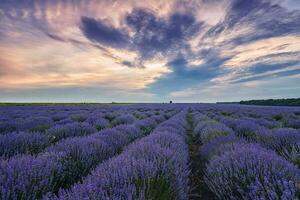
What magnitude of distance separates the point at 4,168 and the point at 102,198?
49.5 inches

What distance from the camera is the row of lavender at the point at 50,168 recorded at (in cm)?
195

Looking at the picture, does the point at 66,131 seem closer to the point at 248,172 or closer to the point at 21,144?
the point at 21,144

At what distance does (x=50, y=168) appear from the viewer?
2441 mm

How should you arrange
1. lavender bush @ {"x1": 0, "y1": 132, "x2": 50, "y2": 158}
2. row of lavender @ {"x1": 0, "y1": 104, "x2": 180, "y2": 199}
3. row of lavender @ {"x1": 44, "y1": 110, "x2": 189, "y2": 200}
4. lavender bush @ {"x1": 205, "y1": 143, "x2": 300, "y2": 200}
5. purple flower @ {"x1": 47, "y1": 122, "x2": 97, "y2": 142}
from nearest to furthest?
row of lavender @ {"x1": 44, "y1": 110, "x2": 189, "y2": 200}
row of lavender @ {"x1": 0, "y1": 104, "x2": 180, "y2": 199}
lavender bush @ {"x1": 205, "y1": 143, "x2": 300, "y2": 200}
lavender bush @ {"x1": 0, "y1": 132, "x2": 50, "y2": 158}
purple flower @ {"x1": 47, "y1": 122, "x2": 97, "y2": 142}

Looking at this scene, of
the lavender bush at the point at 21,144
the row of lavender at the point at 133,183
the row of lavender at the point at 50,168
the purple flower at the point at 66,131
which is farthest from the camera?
the purple flower at the point at 66,131

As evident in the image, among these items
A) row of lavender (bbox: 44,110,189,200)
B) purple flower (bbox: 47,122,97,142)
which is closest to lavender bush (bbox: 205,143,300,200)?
row of lavender (bbox: 44,110,189,200)

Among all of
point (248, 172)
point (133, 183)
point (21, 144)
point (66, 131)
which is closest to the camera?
point (133, 183)

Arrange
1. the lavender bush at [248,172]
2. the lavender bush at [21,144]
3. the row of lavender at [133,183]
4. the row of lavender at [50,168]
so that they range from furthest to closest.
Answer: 1. the lavender bush at [21,144]
2. the lavender bush at [248,172]
3. the row of lavender at [50,168]
4. the row of lavender at [133,183]

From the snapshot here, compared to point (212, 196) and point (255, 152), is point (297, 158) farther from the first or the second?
point (212, 196)

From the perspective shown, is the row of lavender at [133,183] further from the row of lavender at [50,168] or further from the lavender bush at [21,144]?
the lavender bush at [21,144]

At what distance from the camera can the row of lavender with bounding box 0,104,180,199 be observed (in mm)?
1952

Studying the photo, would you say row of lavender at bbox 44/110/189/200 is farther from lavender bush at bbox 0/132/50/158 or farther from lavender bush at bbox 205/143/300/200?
lavender bush at bbox 0/132/50/158

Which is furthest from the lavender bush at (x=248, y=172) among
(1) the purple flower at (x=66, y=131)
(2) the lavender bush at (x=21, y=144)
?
(1) the purple flower at (x=66, y=131)

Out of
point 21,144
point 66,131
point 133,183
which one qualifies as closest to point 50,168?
point 133,183
